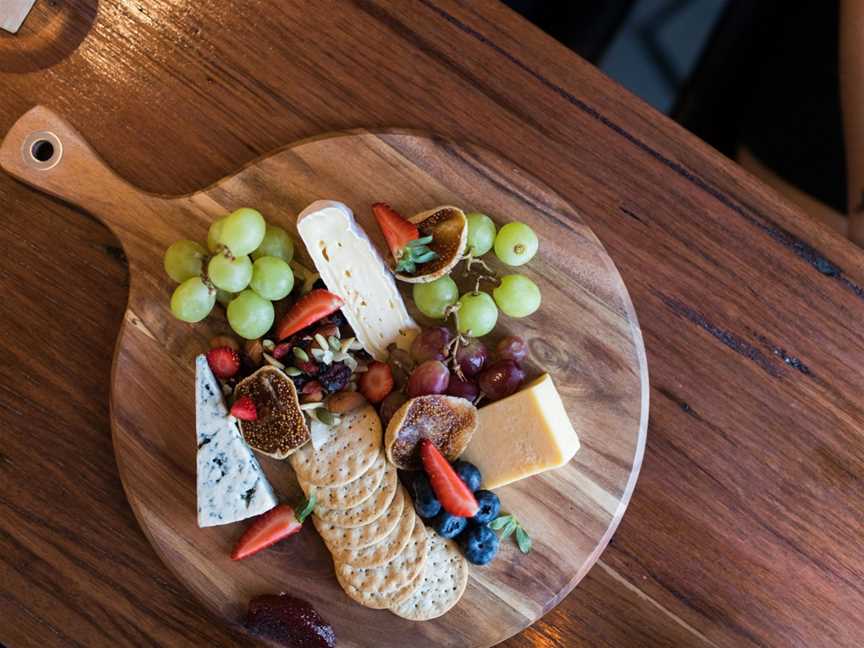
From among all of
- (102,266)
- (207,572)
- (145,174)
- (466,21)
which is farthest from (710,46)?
(207,572)

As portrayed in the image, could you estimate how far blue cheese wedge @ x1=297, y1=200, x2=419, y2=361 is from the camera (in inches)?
54.7

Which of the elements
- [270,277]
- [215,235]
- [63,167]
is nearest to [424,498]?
[270,277]

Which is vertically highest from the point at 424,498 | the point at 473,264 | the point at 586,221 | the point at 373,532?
the point at 586,221

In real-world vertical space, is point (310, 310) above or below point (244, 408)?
above

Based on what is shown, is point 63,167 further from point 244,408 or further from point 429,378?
point 429,378

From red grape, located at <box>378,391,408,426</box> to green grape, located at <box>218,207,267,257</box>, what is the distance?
1.20 feet

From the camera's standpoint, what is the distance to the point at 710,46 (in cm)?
189

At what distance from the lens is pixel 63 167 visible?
145 centimetres

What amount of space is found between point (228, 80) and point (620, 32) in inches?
55.0

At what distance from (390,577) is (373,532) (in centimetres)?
9

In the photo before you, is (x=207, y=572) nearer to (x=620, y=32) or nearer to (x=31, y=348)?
(x=31, y=348)

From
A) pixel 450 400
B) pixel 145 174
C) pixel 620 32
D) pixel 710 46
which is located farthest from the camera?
pixel 620 32

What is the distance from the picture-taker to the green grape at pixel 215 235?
4.53ft

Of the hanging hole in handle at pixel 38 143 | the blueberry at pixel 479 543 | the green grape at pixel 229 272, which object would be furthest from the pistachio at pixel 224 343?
the blueberry at pixel 479 543
